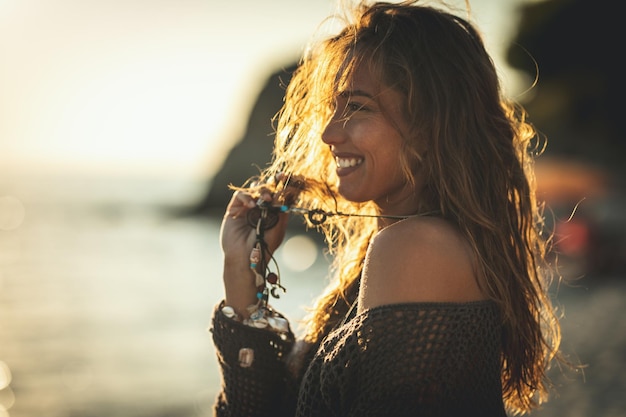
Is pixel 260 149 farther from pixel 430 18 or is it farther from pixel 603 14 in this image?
pixel 430 18

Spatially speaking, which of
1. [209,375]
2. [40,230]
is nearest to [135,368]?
[209,375]

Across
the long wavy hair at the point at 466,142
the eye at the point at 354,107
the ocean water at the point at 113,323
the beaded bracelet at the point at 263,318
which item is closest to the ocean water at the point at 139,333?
the ocean water at the point at 113,323

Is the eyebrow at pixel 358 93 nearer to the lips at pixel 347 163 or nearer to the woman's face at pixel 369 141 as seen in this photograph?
the woman's face at pixel 369 141

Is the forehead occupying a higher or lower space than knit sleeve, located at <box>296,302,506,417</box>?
higher

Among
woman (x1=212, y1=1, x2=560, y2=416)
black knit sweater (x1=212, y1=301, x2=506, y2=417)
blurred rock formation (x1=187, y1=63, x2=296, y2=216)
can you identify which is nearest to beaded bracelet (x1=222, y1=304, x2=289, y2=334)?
woman (x1=212, y1=1, x2=560, y2=416)

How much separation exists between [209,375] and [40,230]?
4602cm

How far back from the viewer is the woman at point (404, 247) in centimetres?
199

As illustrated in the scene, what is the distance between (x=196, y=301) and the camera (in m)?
20.7

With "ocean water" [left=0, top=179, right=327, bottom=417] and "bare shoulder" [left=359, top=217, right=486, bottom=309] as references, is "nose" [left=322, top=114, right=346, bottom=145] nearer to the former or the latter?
"bare shoulder" [left=359, top=217, right=486, bottom=309]

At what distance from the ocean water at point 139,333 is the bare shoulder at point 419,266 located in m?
2.21

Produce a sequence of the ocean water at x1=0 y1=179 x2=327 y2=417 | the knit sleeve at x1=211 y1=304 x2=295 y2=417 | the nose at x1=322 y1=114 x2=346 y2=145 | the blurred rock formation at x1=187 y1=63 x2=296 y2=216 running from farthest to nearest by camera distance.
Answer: the blurred rock formation at x1=187 y1=63 x2=296 y2=216
the ocean water at x1=0 y1=179 x2=327 y2=417
the knit sleeve at x1=211 y1=304 x2=295 y2=417
the nose at x1=322 y1=114 x2=346 y2=145

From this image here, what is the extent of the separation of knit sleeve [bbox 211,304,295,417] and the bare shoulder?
758 millimetres

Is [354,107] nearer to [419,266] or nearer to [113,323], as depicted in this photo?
[419,266]

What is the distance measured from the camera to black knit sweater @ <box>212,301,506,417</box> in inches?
77.6
